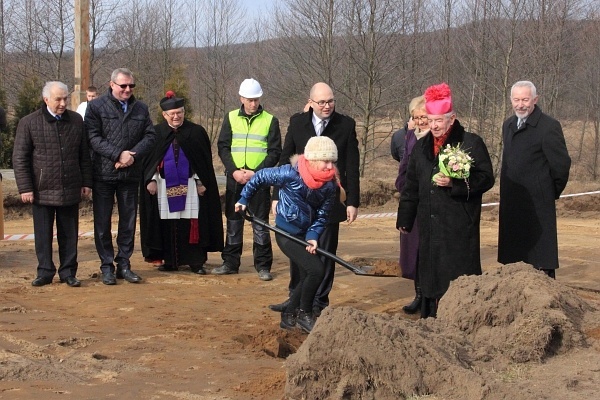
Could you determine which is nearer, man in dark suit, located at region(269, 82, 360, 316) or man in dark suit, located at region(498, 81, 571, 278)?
man in dark suit, located at region(498, 81, 571, 278)

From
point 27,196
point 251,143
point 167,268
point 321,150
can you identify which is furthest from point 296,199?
point 167,268

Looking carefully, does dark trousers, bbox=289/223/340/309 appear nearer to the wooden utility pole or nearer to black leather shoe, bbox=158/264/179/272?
black leather shoe, bbox=158/264/179/272

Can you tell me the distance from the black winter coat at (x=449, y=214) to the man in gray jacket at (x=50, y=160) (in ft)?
12.5

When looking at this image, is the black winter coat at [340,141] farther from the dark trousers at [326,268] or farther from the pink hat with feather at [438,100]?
the pink hat with feather at [438,100]

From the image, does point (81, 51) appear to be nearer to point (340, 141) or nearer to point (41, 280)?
point (41, 280)

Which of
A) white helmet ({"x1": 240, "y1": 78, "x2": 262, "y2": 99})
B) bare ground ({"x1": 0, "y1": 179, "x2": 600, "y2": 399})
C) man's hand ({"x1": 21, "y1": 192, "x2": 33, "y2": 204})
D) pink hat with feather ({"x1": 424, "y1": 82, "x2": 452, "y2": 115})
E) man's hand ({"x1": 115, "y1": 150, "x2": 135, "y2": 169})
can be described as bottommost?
bare ground ({"x1": 0, "y1": 179, "x2": 600, "y2": 399})

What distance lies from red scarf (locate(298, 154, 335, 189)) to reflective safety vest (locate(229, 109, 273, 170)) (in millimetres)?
2906

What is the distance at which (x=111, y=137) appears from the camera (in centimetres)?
925

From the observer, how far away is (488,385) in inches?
193

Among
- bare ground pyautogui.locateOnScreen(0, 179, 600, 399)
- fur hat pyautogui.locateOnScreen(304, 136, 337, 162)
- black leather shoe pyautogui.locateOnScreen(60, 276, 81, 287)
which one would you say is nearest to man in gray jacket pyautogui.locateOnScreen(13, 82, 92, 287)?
black leather shoe pyautogui.locateOnScreen(60, 276, 81, 287)

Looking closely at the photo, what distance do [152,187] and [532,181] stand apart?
435 cm

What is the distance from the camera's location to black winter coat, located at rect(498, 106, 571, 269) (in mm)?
7699

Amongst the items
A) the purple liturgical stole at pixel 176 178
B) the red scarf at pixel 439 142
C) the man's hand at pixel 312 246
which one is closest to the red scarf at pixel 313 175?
the man's hand at pixel 312 246

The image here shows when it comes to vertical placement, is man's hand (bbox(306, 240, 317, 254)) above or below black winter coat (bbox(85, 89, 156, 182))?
below
